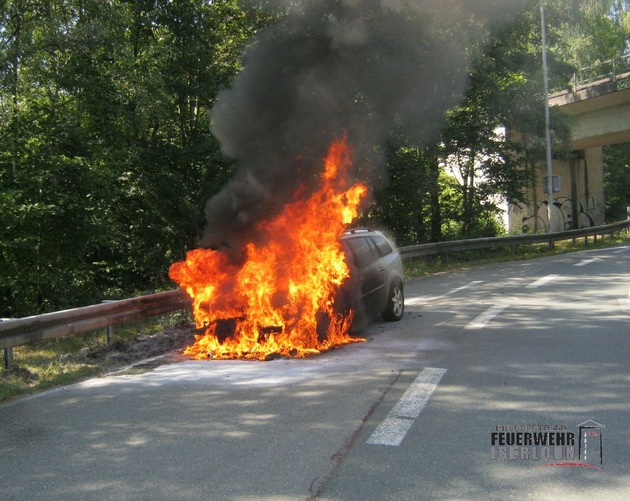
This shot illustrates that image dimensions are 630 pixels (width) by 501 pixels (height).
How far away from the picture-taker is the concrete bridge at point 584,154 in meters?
26.4

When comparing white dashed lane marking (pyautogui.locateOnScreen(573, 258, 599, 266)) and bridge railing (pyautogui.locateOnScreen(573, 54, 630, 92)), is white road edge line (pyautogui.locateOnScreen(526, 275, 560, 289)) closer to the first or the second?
white dashed lane marking (pyautogui.locateOnScreen(573, 258, 599, 266))

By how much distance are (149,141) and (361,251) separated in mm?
10617

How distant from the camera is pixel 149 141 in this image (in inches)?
694

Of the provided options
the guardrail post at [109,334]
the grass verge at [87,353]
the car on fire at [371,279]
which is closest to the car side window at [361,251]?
the car on fire at [371,279]

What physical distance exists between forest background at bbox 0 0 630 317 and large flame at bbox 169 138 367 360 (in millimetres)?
4371

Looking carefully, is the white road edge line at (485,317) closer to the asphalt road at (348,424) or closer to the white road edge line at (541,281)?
the asphalt road at (348,424)

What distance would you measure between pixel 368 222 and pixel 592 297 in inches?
389

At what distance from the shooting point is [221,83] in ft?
58.1

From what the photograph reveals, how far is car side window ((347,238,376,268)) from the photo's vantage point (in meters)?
8.77

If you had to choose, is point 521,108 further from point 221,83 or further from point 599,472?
point 599,472

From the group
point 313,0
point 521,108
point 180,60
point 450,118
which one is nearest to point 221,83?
point 180,60

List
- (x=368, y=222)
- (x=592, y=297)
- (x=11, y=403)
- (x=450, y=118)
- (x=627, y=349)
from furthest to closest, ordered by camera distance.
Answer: (x=450, y=118), (x=368, y=222), (x=592, y=297), (x=627, y=349), (x=11, y=403)

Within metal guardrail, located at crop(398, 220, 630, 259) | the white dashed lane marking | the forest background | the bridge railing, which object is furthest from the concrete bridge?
the white dashed lane marking
